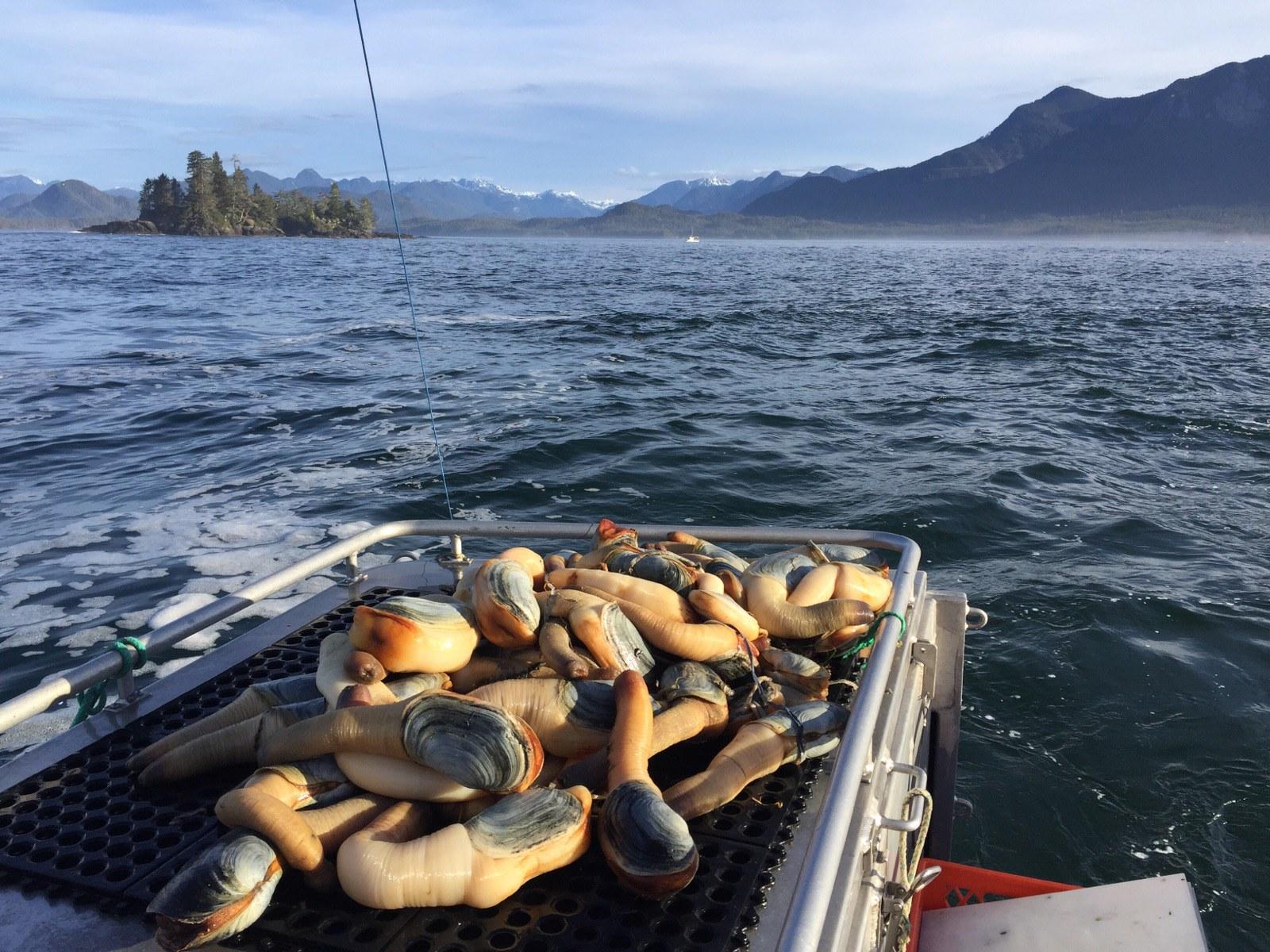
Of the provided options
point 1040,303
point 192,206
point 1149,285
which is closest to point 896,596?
point 1040,303

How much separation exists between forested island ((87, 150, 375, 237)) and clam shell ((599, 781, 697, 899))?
545 ft

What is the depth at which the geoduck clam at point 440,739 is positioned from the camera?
2.31 metres

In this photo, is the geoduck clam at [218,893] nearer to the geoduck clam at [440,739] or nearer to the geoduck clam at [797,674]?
the geoduck clam at [440,739]

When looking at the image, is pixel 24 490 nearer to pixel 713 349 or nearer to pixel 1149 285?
pixel 713 349

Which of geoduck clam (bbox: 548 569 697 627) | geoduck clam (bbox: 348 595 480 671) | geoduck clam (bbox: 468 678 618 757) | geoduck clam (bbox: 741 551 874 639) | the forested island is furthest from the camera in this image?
the forested island

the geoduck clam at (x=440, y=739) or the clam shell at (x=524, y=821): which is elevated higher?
the geoduck clam at (x=440, y=739)

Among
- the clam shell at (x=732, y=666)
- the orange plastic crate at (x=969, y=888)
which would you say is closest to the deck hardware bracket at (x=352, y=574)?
the clam shell at (x=732, y=666)

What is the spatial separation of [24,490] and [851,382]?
1408cm

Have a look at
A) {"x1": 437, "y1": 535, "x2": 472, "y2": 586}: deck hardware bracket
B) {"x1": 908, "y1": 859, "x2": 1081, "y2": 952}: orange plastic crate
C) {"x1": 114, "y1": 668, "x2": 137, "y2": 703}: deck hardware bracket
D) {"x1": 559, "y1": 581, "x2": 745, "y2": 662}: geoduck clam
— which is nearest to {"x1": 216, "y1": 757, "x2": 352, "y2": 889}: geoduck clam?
{"x1": 114, "y1": 668, "x2": 137, "y2": 703}: deck hardware bracket

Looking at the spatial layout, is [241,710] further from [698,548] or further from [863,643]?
[863,643]

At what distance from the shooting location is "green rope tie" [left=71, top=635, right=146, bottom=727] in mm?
2928

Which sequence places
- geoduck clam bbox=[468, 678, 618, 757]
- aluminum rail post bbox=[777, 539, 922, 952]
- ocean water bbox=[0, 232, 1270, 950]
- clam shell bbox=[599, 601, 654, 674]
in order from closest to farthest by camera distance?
aluminum rail post bbox=[777, 539, 922, 952] → geoduck clam bbox=[468, 678, 618, 757] → clam shell bbox=[599, 601, 654, 674] → ocean water bbox=[0, 232, 1270, 950]

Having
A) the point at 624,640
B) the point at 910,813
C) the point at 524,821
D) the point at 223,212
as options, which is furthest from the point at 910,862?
the point at 223,212

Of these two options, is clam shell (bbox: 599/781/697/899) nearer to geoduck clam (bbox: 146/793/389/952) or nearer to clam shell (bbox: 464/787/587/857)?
clam shell (bbox: 464/787/587/857)
